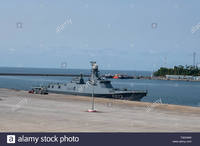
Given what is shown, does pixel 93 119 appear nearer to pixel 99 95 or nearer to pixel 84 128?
pixel 84 128

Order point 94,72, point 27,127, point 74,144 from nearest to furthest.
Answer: point 74,144
point 27,127
point 94,72

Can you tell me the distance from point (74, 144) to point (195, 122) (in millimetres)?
15330

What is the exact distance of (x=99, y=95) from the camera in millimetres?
73438

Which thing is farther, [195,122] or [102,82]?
[102,82]

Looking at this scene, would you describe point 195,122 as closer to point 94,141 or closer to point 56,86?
point 94,141

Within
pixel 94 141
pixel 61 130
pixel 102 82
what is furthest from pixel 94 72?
pixel 94 141

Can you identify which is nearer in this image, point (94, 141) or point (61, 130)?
point (94, 141)

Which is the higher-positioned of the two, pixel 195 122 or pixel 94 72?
pixel 94 72

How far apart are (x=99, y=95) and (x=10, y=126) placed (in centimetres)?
4645

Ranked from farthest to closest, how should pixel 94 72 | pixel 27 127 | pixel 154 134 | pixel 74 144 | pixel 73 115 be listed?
1. pixel 94 72
2. pixel 73 115
3. pixel 27 127
4. pixel 154 134
5. pixel 74 144

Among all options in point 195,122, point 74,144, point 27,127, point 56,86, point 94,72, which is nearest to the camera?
point 74,144

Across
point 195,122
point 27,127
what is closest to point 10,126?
point 27,127

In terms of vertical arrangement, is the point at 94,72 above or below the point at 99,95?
above

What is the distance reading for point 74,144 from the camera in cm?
1989
